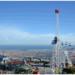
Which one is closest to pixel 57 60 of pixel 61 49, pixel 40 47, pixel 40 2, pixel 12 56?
pixel 61 49

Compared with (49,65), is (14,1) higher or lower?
higher

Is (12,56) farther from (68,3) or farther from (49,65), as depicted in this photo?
(68,3)

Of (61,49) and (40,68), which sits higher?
(61,49)

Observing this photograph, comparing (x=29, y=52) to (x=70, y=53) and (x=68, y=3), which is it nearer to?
(x=70, y=53)

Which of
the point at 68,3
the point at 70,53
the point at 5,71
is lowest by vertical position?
the point at 5,71

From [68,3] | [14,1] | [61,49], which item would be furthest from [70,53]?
[14,1]

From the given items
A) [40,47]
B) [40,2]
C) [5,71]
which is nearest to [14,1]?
[40,2]

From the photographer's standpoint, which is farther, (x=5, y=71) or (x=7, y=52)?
(x=7, y=52)

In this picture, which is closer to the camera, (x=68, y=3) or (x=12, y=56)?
(x=68, y=3)
